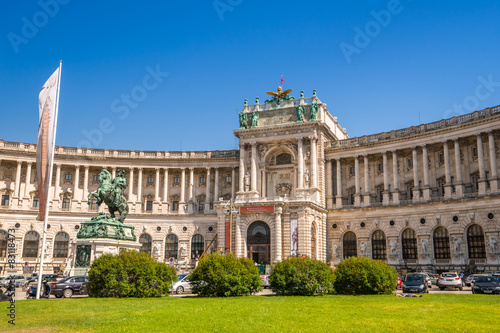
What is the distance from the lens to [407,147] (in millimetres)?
59406

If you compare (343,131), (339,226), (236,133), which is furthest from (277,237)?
(343,131)

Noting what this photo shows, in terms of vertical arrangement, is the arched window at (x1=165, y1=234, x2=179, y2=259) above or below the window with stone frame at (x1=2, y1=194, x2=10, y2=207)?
below

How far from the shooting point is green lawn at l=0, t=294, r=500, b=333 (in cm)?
1600

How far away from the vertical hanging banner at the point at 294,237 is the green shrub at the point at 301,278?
26092 mm

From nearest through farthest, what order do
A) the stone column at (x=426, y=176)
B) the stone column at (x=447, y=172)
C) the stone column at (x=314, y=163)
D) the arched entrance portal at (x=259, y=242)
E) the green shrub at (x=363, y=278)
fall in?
the green shrub at (x=363, y=278) → the stone column at (x=447, y=172) → the stone column at (x=426, y=176) → the arched entrance portal at (x=259, y=242) → the stone column at (x=314, y=163)

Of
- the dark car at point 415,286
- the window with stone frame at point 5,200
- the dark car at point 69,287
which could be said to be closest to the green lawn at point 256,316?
the dark car at point 69,287

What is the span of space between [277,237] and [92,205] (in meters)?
30.0

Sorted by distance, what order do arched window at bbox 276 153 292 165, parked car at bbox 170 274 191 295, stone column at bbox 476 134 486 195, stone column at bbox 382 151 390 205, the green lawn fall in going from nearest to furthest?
the green lawn
parked car at bbox 170 274 191 295
stone column at bbox 476 134 486 195
stone column at bbox 382 151 390 205
arched window at bbox 276 153 292 165

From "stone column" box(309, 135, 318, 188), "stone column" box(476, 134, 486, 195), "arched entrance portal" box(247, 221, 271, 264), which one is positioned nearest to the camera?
"stone column" box(476, 134, 486, 195)

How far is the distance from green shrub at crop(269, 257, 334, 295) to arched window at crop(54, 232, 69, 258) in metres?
45.1

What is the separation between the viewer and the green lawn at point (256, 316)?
16000 mm

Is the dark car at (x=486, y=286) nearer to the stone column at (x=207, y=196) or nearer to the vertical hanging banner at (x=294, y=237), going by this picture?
the vertical hanging banner at (x=294, y=237)

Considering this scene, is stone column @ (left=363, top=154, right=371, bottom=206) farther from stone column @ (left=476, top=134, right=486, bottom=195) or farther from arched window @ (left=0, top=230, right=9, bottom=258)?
arched window @ (left=0, top=230, right=9, bottom=258)

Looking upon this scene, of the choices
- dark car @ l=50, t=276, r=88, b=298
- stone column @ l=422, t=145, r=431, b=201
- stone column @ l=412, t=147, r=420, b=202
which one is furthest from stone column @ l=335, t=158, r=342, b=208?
dark car @ l=50, t=276, r=88, b=298
